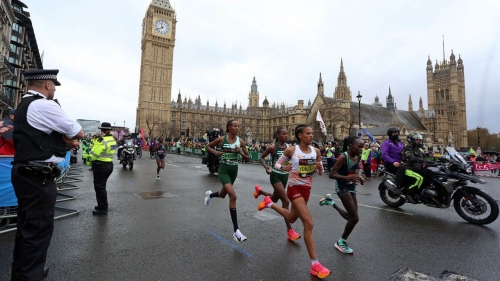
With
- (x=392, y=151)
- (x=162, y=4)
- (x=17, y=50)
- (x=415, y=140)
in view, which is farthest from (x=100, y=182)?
(x=162, y=4)

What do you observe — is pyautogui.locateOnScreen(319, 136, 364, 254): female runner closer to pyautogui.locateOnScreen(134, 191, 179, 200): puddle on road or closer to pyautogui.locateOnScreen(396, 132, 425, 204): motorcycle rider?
pyautogui.locateOnScreen(396, 132, 425, 204): motorcycle rider

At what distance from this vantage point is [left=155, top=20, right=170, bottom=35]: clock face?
88031 millimetres

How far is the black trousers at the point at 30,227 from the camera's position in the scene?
2502mm

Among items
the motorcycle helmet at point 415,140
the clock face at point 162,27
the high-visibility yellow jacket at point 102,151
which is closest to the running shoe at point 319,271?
the motorcycle helmet at point 415,140

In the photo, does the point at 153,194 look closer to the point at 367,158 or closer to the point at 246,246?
the point at 246,246

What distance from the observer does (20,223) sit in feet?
8.33

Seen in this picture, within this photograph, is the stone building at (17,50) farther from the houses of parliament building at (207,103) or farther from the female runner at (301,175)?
the female runner at (301,175)

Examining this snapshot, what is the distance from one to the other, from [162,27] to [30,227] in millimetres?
97936

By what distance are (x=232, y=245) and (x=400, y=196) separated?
4644mm

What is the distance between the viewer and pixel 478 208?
214 inches

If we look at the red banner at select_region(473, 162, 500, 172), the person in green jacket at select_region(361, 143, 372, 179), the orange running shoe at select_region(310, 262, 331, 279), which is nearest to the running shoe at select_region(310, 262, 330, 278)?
the orange running shoe at select_region(310, 262, 331, 279)

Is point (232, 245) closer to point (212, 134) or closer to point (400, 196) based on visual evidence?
point (400, 196)

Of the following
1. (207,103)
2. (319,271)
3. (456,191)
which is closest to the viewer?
(319,271)

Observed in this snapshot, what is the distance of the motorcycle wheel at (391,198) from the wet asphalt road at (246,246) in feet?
0.91
